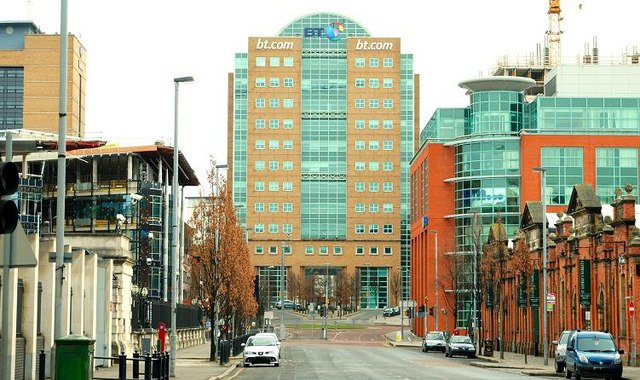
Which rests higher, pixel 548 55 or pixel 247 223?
pixel 548 55

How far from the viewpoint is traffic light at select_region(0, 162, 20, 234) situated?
10.9 metres

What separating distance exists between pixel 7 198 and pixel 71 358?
10762 mm

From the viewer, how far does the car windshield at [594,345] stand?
43.2 metres

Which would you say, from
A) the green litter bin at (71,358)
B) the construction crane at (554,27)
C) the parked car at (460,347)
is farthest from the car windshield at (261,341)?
the construction crane at (554,27)

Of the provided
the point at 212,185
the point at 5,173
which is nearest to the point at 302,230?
the point at 212,185

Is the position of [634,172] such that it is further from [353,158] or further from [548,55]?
[353,158]

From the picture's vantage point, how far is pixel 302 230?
176 metres

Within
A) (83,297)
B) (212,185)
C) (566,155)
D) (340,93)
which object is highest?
(340,93)

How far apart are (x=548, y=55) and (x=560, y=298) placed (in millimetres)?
85596

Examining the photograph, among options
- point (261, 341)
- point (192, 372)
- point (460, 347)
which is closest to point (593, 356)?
point (192, 372)

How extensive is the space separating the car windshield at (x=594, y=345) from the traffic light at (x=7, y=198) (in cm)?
3506

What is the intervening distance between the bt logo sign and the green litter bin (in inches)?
6189

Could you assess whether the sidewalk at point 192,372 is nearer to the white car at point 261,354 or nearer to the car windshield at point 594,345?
the white car at point 261,354

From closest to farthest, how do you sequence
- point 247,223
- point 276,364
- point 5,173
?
1. point 5,173
2. point 276,364
3. point 247,223
